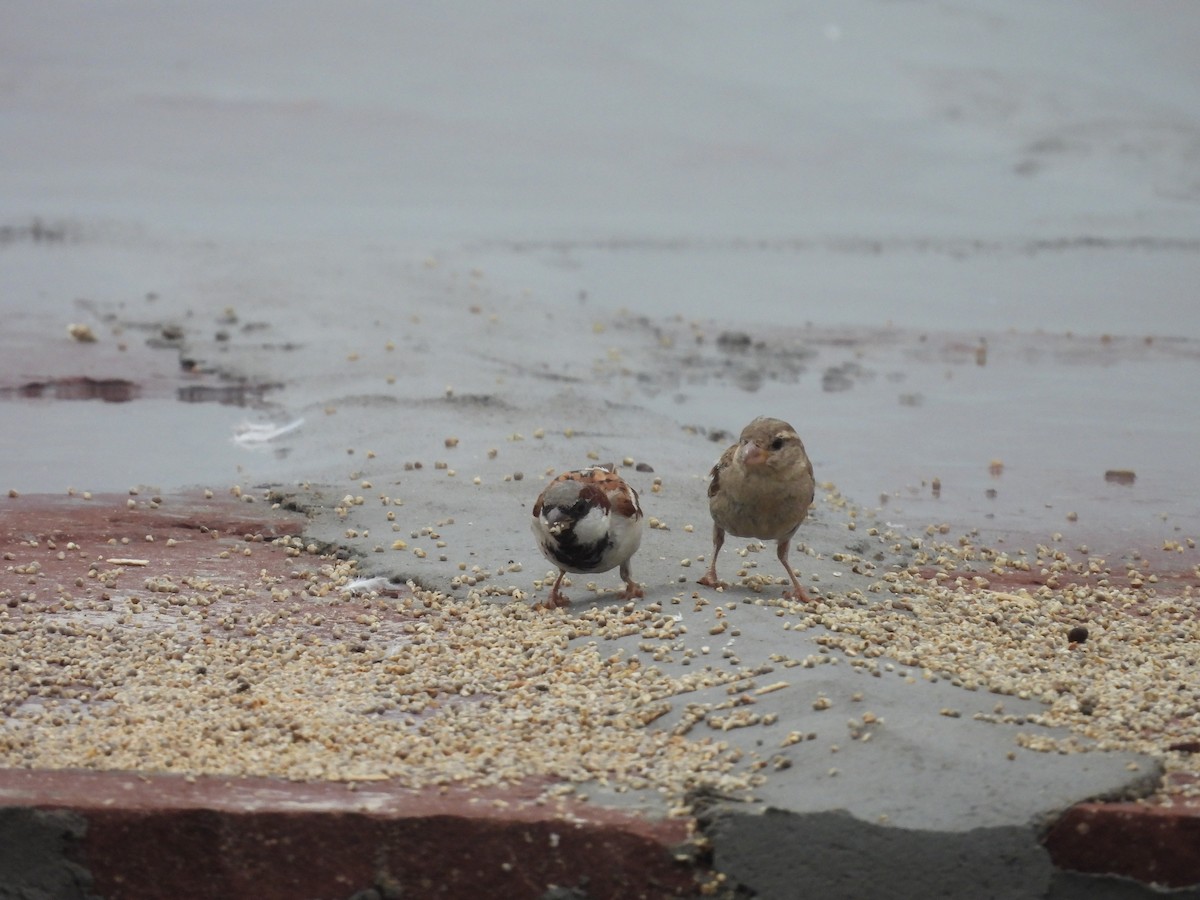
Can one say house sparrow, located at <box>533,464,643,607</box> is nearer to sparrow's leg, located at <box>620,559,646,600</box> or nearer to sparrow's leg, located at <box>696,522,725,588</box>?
sparrow's leg, located at <box>620,559,646,600</box>

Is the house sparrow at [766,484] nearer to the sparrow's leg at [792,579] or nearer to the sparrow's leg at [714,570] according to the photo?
the sparrow's leg at [792,579]

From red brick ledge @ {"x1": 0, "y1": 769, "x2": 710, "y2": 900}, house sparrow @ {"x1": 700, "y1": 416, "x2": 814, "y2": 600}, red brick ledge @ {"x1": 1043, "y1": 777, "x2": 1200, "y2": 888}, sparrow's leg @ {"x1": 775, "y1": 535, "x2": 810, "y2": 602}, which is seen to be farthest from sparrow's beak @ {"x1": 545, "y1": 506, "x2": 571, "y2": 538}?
red brick ledge @ {"x1": 1043, "y1": 777, "x2": 1200, "y2": 888}

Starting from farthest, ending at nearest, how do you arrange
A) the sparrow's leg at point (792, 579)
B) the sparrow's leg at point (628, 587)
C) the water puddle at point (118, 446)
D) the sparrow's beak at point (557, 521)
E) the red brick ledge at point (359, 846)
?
the water puddle at point (118, 446)
the sparrow's leg at point (628, 587)
the sparrow's leg at point (792, 579)
the sparrow's beak at point (557, 521)
the red brick ledge at point (359, 846)

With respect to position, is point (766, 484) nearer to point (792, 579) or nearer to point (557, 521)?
point (792, 579)

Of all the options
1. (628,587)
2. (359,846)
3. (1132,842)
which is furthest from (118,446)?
(1132,842)

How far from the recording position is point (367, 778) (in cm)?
431

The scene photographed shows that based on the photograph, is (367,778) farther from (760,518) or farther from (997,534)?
(997,534)

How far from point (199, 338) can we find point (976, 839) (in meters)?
8.56

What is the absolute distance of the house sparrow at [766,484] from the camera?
18.4 feet

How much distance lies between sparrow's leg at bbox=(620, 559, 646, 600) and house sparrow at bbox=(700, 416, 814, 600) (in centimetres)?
40

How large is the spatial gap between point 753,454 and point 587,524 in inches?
24.4

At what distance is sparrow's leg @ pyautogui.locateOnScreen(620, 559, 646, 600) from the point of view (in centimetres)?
587

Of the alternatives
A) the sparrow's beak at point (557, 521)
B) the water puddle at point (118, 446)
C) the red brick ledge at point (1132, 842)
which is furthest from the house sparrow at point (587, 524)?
the water puddle at point (118, 446)

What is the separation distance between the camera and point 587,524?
5551 millimetres
